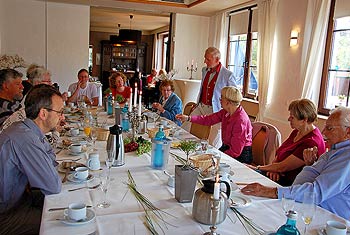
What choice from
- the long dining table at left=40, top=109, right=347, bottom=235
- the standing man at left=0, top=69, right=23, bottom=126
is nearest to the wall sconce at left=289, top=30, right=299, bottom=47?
the long dining table at left=40, top=109, right=347, bottom=235

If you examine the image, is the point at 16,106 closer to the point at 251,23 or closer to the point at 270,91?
the point at 270,91

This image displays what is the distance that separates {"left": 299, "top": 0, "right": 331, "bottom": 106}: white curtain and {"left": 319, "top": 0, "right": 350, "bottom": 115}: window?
0.07 meters

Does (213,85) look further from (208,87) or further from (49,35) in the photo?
(49,35)

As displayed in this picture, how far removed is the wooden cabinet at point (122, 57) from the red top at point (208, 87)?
1074 centimetres

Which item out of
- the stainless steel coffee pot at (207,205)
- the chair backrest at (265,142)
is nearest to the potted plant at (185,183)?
the stainless steel coffee pot at (207,205)

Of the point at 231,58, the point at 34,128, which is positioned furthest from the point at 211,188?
the point at 231,58

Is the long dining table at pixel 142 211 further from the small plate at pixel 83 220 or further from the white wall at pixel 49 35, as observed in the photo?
the white wall at pixel 49 35

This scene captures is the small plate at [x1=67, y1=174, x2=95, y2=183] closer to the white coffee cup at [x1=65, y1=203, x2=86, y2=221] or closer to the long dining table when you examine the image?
the long dining table

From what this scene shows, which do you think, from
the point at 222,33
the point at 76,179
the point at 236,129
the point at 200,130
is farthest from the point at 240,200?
the point at 222,33

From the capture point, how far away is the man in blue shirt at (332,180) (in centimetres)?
166

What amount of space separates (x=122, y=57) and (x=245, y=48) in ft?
31.3

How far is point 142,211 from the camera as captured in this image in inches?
58.1

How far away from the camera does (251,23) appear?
6.45 metres

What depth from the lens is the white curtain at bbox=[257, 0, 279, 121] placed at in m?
5.56
